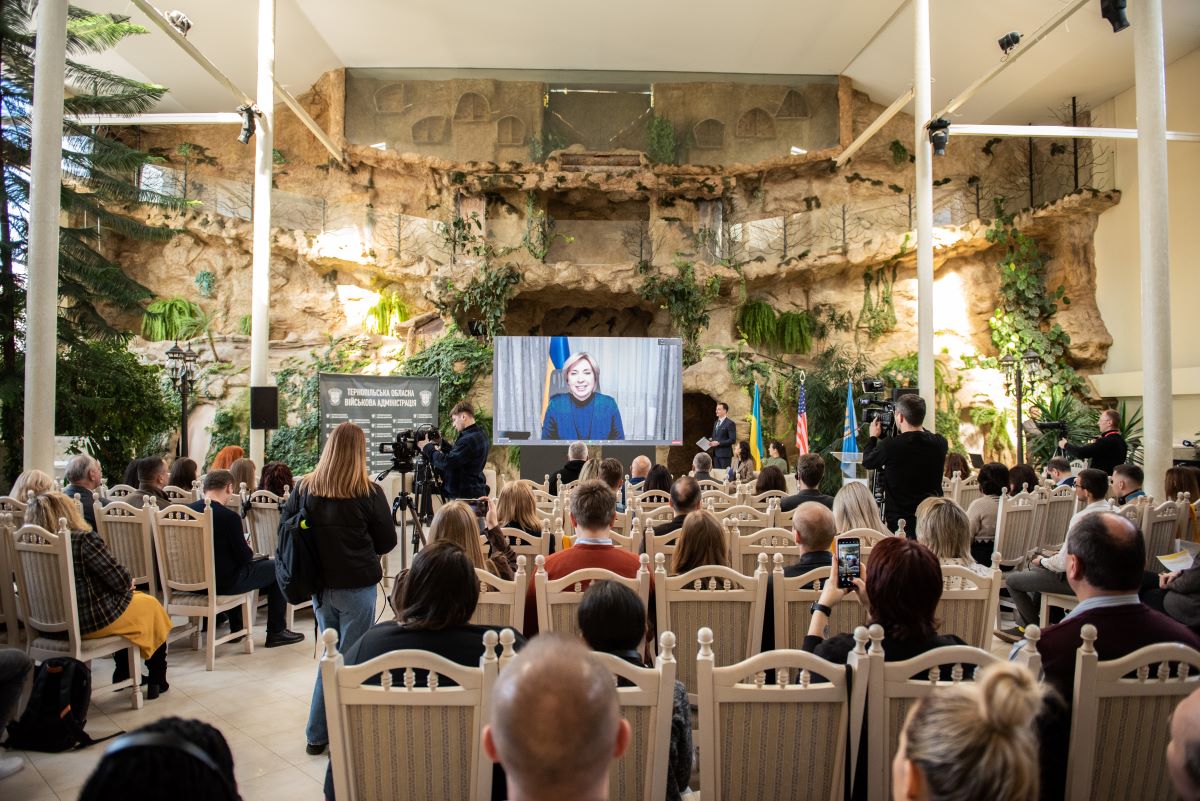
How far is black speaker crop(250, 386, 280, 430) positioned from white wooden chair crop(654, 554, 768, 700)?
7679mm

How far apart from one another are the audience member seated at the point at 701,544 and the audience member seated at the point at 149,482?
3.61 metres

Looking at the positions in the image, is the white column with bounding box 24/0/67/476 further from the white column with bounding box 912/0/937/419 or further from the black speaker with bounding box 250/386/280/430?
the white column with bounding box 912/0/937/419

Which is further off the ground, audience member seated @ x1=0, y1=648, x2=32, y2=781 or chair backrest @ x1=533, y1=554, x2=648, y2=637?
chair backrest @ x1=533, y1=554, x2=648, y2=637

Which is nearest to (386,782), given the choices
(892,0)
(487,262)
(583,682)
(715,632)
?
(583,682)

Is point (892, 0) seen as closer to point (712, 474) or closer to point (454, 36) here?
point (454, 36)

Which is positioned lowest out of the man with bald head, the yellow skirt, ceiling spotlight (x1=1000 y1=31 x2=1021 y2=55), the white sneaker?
the white sneaker

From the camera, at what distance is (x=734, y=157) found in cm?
1598

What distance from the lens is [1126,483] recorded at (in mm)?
4910

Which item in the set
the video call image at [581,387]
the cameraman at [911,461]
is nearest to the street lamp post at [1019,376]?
the video call image at [581,387]

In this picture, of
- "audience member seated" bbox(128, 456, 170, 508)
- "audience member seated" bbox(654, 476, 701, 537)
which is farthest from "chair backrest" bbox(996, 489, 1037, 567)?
"audience member seated" bbox(128, 456, 170, 508)

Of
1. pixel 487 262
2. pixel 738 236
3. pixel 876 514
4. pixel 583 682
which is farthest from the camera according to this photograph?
pixel 738 236

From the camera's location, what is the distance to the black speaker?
9.09 metres

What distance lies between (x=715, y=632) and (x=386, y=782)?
132 cm

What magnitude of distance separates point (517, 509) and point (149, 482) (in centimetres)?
→ 263
